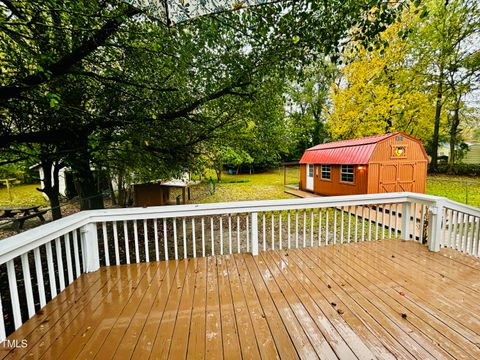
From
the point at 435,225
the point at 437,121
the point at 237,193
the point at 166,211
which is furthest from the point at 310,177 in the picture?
the point at 166,211

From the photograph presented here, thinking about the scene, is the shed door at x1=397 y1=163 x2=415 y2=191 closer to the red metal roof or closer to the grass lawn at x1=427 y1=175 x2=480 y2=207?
the grass lawn at x1=427 y1=175 x2=480 y2=207

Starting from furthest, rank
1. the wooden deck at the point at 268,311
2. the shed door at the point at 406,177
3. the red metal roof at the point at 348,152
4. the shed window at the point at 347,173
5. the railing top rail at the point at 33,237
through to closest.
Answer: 1. the shed window at the point at 347,173
2. the shed door at the point at 406,177
3. the red metal roof at the point at 348,152
4. the railing top rail at the point at 33,237
5. the wooden deck at the point at 268,311

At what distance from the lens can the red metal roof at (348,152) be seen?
10.5m

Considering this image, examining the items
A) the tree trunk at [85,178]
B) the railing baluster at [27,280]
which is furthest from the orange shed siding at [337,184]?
the railing baluster at [27,280]

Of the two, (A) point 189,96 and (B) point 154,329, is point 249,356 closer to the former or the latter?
(B) point 154,329

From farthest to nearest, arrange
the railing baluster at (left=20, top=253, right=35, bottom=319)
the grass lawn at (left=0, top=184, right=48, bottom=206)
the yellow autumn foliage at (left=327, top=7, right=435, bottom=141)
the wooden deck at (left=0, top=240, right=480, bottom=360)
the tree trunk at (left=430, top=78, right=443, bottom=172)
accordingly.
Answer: the tree trunk at (left=430, top=78, right=443, bottom=172), the yellow autumn foliage at (left=327, top=7, right=435, bottom=141), the grass lawn at (left=0, top=184, right=48, bottom=206), the railing baluster at (left=20, top=253, right=35, bottom=319), the wooden deck at (left=0, top=240, right=480, bottom=360)

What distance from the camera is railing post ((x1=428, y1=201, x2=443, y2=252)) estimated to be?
344 centimetres

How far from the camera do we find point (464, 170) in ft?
52.9

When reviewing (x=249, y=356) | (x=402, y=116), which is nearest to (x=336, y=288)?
(x=249, y=356)

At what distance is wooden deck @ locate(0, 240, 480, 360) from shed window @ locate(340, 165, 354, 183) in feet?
27.8

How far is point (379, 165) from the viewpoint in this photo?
34.0ft

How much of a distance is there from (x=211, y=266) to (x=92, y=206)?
3.74 metres

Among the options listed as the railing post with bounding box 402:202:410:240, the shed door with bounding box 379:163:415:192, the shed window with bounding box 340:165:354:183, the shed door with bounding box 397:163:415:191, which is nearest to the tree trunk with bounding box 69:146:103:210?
the railing post with bounding box 402:202:410:240

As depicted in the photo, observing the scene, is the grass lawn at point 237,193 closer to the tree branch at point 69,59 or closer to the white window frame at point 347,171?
the white window frame at point 347,171
